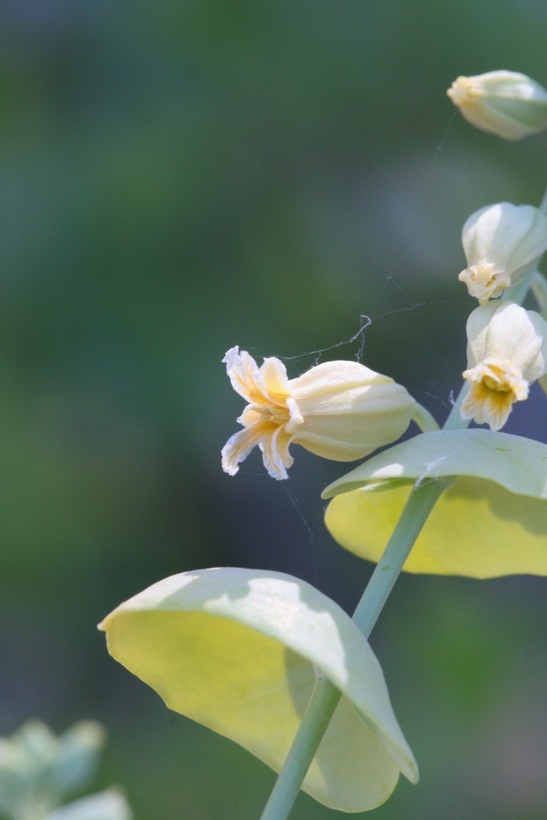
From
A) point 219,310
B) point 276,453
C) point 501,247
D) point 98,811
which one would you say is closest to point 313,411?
point 276,453

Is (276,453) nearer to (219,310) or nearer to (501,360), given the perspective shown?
(501,360)

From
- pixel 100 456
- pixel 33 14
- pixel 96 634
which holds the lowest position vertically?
pixel 96 634

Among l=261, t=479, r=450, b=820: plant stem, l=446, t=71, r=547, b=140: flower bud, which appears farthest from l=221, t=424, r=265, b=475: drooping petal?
l=446, t=71, r=547, b=140: flower bud

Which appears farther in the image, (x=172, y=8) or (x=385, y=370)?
(x=172, y=8)

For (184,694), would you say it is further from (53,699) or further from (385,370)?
(53,699)

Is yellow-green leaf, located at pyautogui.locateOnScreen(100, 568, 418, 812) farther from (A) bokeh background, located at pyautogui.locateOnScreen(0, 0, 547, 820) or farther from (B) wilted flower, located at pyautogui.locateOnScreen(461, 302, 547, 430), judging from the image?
(A) bokeh background, located at pyautogui.locateOnScreen(0, 0, 547, 820)

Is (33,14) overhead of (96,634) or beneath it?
overhead

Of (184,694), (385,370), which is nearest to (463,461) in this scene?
(184,694)

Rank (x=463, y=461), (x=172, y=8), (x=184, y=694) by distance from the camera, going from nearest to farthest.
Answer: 1. (x=463, y=461)
2. (x=184, y=694)
3. (x=172, y=8)

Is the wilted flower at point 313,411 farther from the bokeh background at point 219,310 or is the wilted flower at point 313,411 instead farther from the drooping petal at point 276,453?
the bokeh background at point 219,310
